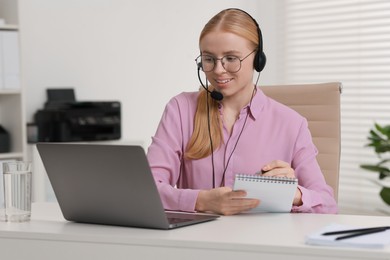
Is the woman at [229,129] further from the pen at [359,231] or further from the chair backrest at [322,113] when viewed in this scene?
the pen at [359,231]

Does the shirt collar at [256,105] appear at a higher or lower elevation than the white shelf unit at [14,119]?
higher

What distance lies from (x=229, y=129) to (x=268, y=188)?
0.45 metres

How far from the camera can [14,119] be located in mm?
4184

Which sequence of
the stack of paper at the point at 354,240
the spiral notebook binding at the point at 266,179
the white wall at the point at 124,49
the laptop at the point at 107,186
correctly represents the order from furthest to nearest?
the white wall at the point at 124,49 → the spiral notebook binding at the point at 266,179 → the laptop at the point at 107,186 → the stack of paper at the point at 354,240

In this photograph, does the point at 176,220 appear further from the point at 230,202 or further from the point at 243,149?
the point at 243,149

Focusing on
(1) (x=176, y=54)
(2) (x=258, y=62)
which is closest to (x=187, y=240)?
(2) (x=258, y=62)

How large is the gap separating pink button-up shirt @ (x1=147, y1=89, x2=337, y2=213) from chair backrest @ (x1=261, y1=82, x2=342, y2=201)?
249mm

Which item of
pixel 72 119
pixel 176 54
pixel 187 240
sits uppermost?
pixel 176 54

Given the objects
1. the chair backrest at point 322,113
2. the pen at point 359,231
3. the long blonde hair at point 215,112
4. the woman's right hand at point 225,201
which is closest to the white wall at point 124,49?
the chair backrest at point 322,113

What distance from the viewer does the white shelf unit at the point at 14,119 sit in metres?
4.10

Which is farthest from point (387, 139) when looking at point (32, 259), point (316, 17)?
point (32, 259)

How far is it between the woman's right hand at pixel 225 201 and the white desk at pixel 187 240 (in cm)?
3

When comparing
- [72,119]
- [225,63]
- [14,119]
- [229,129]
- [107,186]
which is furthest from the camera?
[72,119]

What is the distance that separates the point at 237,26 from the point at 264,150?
38 centimetres
